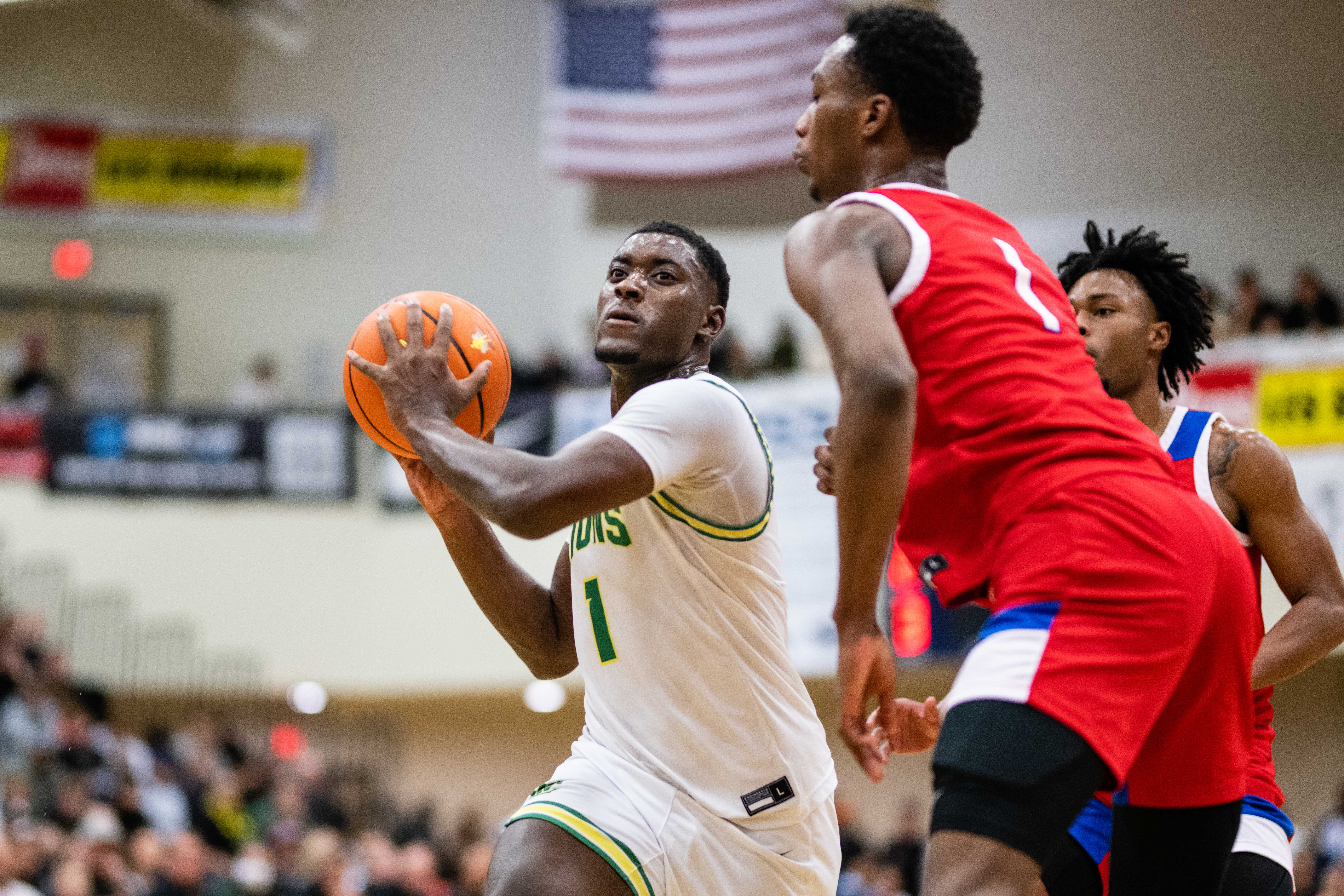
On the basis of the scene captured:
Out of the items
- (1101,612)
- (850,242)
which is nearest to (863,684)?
(1101,612)

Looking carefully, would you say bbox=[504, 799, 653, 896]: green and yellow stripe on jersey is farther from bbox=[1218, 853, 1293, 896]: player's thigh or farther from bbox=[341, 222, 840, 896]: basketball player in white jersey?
bbox=[1218, 853, 1293, 896]: player's thigh

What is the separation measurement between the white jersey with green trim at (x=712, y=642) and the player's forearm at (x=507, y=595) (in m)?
0.46

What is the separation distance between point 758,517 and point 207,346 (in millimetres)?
19682

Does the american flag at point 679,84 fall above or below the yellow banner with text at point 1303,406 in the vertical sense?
above

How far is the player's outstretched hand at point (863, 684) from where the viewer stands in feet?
7.92

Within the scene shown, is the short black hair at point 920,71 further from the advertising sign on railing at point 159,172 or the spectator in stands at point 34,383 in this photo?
the advertising sign on railing at point 159,172

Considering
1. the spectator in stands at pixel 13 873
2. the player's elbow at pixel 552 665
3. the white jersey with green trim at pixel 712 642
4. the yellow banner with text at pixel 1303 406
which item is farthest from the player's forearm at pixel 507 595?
the yellow banner with text at pixel 1303 406

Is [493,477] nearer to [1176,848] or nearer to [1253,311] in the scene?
[1176,848]

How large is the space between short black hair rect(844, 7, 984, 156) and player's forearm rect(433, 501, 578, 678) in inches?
66.4

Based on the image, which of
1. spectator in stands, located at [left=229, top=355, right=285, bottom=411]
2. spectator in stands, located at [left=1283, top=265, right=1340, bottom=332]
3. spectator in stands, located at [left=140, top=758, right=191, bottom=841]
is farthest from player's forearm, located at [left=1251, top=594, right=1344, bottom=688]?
spectator in stands, located at [left=229, top=355, right=285, bottom=411]

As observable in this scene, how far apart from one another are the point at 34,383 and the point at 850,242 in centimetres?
1950

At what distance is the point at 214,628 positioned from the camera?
1714 centimetres

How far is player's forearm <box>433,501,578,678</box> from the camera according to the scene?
3.91m

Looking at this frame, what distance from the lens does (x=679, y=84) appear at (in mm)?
18172
